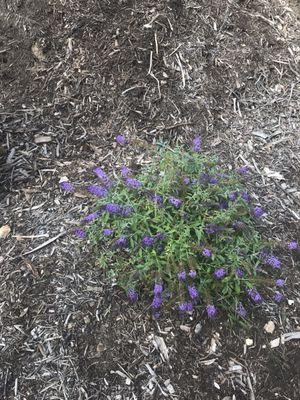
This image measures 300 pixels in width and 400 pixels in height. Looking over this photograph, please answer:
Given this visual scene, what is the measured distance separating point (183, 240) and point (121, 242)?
1.27 ft

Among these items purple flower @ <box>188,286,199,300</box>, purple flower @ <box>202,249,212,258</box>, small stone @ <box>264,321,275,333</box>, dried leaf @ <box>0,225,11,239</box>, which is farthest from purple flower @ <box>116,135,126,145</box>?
small stone @ <box>264,321,275,333</box>

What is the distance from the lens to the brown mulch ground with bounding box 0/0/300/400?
297 cm

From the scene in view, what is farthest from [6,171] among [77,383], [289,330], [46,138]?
[289,330]

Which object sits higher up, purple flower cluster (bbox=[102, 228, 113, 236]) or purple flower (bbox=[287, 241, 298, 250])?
purple flower (bbox=[287, 241, 298, 250])

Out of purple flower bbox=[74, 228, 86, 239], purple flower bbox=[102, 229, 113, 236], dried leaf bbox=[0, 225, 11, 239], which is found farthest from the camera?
dried leaf bbox=[0, 225, 11, 239]

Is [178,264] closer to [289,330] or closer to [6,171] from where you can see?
[289,330]

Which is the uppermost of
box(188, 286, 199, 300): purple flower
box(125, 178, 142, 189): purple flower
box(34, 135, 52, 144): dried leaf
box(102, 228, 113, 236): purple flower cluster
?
box(125, 178, 142, 189): purple flower

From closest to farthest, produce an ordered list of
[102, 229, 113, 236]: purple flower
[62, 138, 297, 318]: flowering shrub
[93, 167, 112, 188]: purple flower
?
[62, 138, 297, 318]: flowering shrub
[102, 229, 113, 236]: purple flower
[93, 167, 112, 188]: purple flower

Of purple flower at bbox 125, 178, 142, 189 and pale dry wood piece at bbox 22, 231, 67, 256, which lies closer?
purple flower at bbox 125, 178, 142, 189

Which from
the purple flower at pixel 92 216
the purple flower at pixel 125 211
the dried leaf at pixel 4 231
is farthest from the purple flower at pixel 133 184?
the dried leaf at pixel 4 231

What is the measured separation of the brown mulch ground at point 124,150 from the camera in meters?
2.97

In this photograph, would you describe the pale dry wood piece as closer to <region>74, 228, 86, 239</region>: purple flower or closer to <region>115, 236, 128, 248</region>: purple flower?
<region>74, 228, 86, 239</region>: purple flower

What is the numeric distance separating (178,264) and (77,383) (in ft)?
2.98

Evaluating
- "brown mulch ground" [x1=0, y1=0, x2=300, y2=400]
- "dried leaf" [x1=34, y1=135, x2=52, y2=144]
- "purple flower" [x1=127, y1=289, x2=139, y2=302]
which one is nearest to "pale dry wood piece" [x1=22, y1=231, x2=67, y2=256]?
"brown mulch ground" [x1=0, y1=0, x2=300, y2=400]
